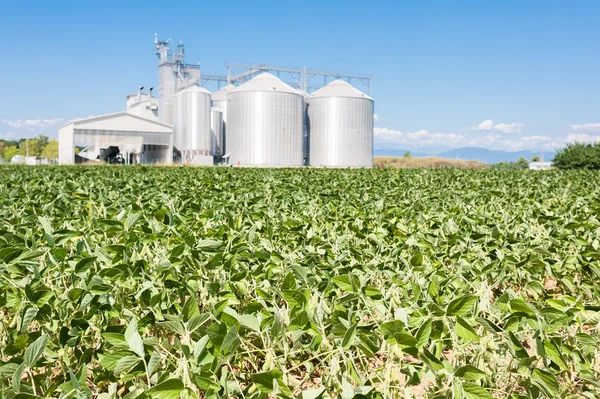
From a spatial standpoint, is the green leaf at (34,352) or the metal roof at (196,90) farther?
the metal roof at (196,90)

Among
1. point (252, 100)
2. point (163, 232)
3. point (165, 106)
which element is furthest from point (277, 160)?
point (163, 232)

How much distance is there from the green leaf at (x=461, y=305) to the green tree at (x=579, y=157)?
52.9 m

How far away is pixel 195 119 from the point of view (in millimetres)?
55062

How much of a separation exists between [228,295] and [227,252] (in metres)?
0.44

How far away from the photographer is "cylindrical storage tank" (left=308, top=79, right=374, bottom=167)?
177ft

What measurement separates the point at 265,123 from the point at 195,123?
28.5ft

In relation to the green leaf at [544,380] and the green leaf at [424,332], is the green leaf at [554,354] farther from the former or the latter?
the green leaf at [424,332]

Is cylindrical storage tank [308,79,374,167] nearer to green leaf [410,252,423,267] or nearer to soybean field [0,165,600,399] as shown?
soybean field [0,165,600,399]

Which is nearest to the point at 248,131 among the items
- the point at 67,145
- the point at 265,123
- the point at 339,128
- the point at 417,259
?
the point at 265,123

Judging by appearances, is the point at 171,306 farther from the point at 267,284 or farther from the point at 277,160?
the point at 277,160

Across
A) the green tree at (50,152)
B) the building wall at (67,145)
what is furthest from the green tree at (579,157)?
the green tree at (50,152)

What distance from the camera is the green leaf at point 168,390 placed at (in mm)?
1367

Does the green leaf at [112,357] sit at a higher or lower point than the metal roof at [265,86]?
lower

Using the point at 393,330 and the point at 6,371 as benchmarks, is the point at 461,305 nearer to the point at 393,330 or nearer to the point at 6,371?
the point at 393,330
